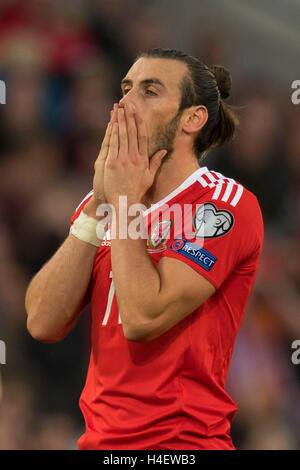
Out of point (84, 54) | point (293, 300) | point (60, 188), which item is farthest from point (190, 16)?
point (293, 300)

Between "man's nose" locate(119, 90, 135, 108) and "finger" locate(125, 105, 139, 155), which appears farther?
"man's nose" locate(119, 90, 135, 108)

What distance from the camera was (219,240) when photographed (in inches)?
101

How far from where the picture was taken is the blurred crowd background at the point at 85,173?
15.3 feet

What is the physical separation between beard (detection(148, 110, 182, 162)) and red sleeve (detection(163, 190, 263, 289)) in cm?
29

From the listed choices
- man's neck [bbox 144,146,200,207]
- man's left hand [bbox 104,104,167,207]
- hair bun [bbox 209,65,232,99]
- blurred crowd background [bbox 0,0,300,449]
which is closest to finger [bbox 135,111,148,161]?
man's left hand [bbox 104,104,167,207]

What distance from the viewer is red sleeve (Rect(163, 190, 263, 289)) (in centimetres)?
253

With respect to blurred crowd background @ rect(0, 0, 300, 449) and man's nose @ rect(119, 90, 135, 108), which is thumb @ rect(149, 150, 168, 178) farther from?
blurred crowd background @ rect(0, 0, 300, 449)

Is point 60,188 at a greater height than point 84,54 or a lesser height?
lesser

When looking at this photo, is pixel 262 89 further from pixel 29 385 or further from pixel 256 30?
pixel 29 385

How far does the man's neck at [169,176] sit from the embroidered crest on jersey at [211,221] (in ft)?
0.79

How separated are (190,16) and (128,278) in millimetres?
4191

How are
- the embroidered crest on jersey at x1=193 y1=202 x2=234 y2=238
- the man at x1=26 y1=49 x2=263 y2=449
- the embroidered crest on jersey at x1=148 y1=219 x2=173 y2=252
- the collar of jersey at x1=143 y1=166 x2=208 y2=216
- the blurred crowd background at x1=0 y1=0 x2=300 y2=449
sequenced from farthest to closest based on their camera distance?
the blurred crowd background at x1=0 y1=0 x2=300 y2=449
the collar of jersey at x1=143 y1=166 x2=208 y2=216
the embroidered crest on jersey at x1=148 y1=219 x2=173 y2=252
the embroidered crest on jersey at x1=193 y1=202 x2=234 y2=238
the man at x1=26 y1=49 x2=263 y2=449

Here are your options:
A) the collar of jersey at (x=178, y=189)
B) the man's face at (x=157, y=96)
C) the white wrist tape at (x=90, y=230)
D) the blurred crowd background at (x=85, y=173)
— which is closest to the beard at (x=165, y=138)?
the man's face at (x=157, y=96)

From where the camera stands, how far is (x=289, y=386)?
5.10 metres
